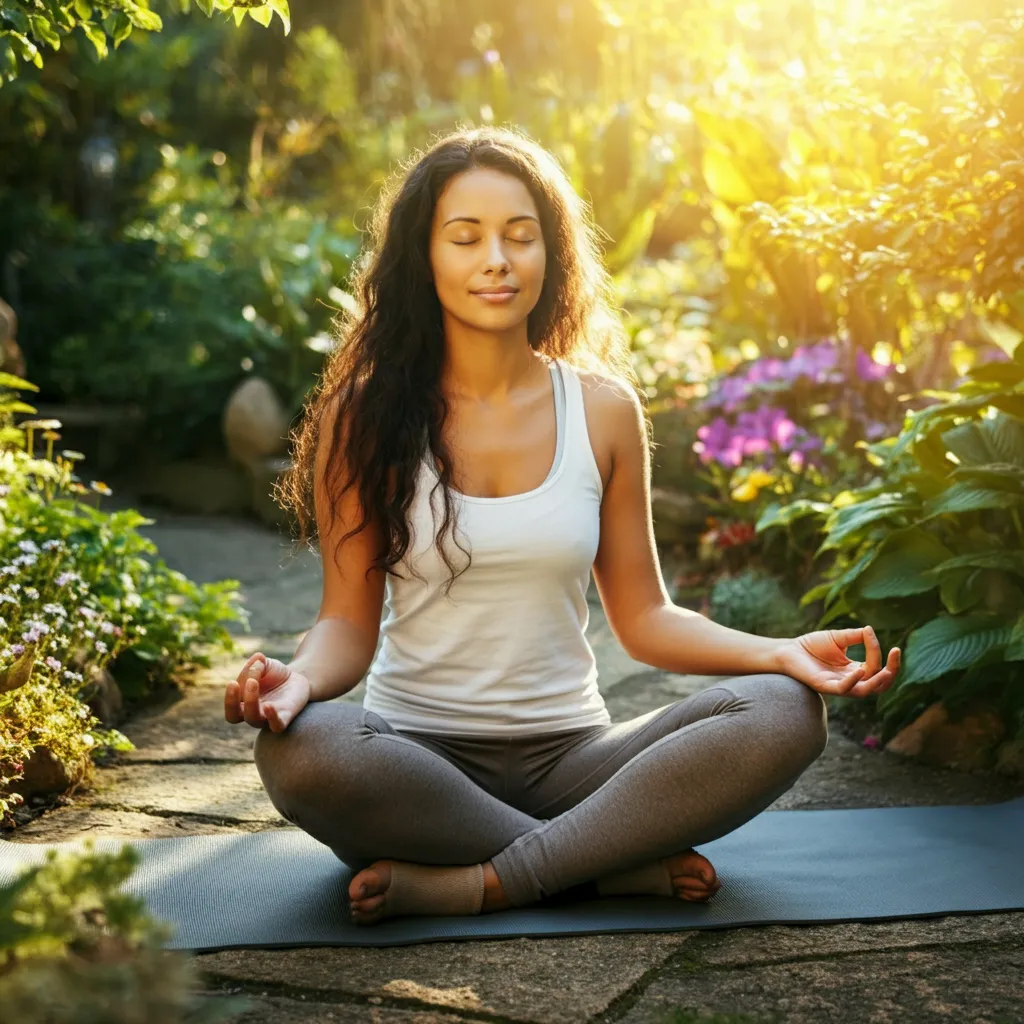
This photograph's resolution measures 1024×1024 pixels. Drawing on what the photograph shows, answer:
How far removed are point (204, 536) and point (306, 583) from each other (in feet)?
2.95

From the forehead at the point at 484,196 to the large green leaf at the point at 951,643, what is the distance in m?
1.19

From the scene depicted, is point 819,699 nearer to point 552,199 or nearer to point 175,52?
point 552,199

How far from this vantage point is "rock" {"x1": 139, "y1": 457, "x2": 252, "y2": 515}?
20.6 ft

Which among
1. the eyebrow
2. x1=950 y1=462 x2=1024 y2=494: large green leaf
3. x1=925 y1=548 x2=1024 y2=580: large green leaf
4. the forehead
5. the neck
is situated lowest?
x1=925 y1=548 x2=1024 y2=580: large green leaf

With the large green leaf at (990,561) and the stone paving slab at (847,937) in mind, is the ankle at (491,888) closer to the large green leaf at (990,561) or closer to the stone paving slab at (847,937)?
the stone paving slab at (847,937)

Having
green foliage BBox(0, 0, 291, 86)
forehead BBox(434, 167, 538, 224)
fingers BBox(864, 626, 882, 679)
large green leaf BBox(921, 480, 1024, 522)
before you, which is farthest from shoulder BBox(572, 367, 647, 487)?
green foliage BBox(0, 0, 291, 86)

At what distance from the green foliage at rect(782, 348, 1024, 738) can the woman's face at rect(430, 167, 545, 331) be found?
106cm

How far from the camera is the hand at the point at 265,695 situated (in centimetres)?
197

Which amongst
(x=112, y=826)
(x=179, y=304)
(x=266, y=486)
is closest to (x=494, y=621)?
(x=112, y=826)

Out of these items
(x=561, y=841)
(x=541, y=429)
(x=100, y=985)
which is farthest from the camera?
(x=541, y=429)

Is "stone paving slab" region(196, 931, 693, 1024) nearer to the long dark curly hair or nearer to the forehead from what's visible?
the long dark curly hair

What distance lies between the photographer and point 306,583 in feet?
16.5

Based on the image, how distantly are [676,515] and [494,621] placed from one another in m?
2.77

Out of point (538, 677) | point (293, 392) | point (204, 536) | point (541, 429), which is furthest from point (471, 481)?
point (293, 392)
